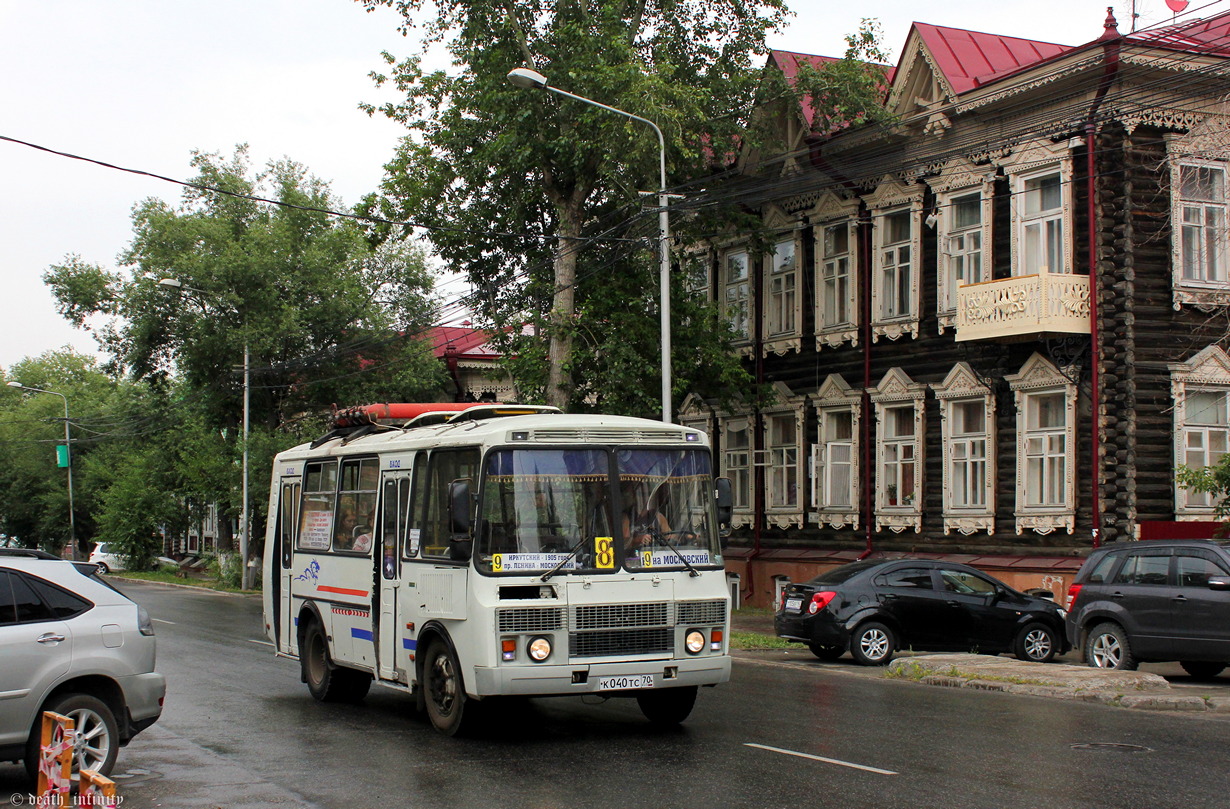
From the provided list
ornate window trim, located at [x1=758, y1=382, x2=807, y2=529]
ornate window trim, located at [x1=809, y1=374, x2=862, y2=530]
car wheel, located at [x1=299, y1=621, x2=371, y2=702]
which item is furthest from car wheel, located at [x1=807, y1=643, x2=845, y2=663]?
ornate window trim, located at [x1=758, y1=382, x2=807, y2=529]

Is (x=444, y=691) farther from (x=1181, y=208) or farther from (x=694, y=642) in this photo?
(x=1181, y=208)

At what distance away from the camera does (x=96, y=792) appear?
21.4 ft

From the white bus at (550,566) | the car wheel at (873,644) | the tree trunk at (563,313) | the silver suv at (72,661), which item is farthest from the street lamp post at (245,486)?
the silver suv at (72,661)

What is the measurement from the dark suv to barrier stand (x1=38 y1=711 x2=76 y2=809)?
504 inches

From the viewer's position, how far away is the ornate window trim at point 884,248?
92.2 feet

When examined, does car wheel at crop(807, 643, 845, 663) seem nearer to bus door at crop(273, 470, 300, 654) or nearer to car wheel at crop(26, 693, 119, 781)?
bus door at crop(273, 470, 300, 654)

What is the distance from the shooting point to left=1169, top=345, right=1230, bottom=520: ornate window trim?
2366 cm

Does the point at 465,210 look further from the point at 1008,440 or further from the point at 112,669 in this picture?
the point at 112,669

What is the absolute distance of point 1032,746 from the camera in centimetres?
1077

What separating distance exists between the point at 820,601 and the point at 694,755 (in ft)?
29.4

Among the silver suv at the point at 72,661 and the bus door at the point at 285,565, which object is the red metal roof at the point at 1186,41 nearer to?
the bus door at the point at 285,565

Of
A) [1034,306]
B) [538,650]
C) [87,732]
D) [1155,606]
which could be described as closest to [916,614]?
[1155,606]

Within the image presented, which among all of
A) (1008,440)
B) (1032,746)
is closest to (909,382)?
(1008,440)

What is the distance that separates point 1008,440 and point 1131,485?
9.34 ft
